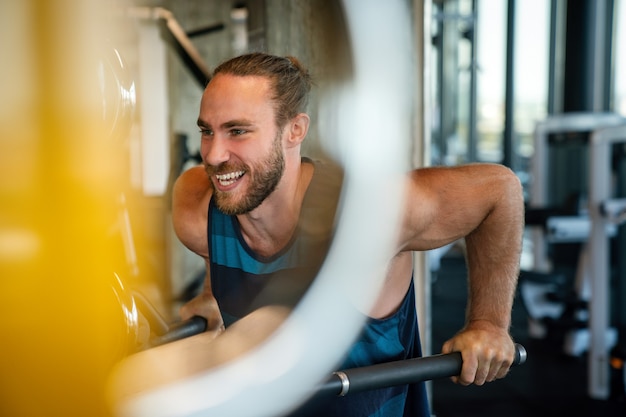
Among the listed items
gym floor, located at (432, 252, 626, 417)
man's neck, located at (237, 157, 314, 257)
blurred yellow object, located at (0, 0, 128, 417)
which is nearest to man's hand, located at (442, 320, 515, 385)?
man's neck, located at (237, 157, 314, 257)

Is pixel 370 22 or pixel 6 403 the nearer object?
pixel 6 403

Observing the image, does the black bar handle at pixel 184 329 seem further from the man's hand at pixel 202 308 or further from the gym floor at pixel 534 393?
the gym floor at pixel 534 393

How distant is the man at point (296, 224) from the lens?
1.95 feet

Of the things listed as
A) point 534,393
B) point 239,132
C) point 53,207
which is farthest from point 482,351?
point 534,393

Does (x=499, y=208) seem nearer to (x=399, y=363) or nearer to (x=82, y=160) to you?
(x=399, y=363)

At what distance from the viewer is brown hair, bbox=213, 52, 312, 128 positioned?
0.60m

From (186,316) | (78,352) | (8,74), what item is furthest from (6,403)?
(186,316)

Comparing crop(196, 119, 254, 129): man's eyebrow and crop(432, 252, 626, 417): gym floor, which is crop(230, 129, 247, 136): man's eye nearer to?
crop(196, 119, 254, 129): man's eyebrow

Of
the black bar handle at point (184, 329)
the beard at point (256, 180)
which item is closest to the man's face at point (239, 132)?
the beard at point (256, 180)

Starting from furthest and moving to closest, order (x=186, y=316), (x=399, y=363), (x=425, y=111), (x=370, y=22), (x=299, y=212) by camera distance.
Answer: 1. (x=425, y=111)
2. (x=186, y=316)
3. (x=399, y=363)
4. (x=299, y=212)
5. (x=370, y=22)

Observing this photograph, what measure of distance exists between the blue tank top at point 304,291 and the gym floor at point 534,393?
177cm

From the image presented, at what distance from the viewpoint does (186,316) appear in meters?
1.04

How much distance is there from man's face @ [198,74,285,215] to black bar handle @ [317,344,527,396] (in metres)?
0.20

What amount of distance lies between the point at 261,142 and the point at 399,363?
29 cm
